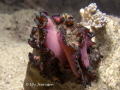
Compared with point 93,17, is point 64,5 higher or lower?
higher

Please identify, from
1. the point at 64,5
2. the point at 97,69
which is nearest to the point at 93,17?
the point at 97,69

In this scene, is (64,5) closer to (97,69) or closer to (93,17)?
(93,17)

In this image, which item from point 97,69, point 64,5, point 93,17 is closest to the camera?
point 97,69

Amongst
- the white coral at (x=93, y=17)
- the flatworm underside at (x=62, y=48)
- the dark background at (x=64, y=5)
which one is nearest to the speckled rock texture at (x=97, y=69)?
the white coral at (x=93, y=17)

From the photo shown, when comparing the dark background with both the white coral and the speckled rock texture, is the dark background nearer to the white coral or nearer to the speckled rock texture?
the speckled rock texture

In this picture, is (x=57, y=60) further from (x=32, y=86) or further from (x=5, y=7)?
(x=5, y=7)

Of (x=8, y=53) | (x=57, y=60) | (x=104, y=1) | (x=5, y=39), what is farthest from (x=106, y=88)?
(x=104, y=1)
